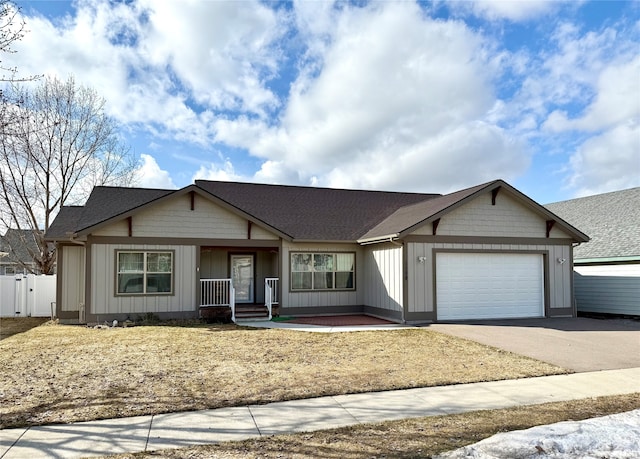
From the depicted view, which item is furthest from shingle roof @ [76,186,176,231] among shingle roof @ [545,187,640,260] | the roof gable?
shingle roof @ [545,187,640,260]

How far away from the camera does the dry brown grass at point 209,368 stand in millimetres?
6152

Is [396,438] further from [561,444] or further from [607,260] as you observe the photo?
[607,260]

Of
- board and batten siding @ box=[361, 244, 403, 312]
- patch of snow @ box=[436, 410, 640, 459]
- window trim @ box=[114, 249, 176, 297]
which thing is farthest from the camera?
board and batten siding @ box=[361, 244, 403, 312]

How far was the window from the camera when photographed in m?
14.0

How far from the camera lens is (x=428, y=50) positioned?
1402cm

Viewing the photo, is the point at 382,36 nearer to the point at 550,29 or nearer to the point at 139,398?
the point at 550,29

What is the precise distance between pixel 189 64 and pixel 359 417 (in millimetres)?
11509

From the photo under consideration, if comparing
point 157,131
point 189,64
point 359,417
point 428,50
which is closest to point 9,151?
point 157,131

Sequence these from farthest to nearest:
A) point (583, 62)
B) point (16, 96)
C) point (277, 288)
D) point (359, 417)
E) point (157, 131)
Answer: point (157, 131), point (277, 288), point (583, 62), point (16, 96), point (359, 417)

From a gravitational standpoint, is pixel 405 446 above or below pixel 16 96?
below

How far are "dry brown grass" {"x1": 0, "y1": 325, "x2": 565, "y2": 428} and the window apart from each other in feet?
6.86

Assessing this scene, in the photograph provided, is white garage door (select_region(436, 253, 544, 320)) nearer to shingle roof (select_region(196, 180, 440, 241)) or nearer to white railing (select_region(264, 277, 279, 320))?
shingle roof (select_region(196, 180, 440, 241))

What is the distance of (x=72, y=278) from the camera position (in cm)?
1499

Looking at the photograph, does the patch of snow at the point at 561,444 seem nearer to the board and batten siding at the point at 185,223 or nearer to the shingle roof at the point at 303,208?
the shingle roof at the point at 303,208
